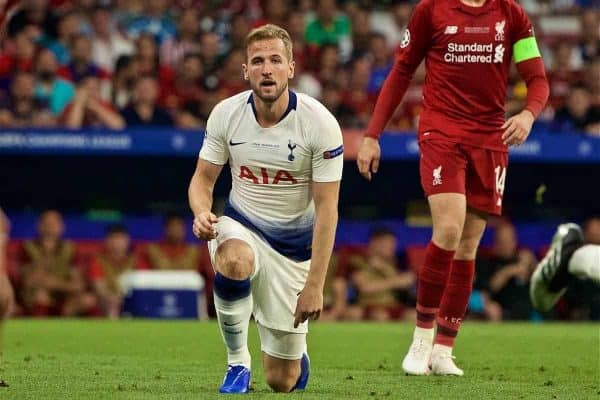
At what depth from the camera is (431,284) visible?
777cm

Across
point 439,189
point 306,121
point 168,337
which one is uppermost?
point 306,121

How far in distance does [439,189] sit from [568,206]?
9285 millimetres

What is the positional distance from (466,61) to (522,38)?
372mm

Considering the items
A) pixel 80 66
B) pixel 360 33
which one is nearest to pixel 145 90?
pixel 80 66

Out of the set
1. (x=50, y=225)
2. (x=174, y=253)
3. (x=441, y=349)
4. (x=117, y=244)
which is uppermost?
(x=441, y=349)

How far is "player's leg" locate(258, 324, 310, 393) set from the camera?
657 cm

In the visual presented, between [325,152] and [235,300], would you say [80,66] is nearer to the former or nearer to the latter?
[325,152]

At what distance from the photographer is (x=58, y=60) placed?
1513 centimetres

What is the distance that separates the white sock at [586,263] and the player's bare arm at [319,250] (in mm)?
2817

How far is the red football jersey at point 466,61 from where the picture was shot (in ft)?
25.7

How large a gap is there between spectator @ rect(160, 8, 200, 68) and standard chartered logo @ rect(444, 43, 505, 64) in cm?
789

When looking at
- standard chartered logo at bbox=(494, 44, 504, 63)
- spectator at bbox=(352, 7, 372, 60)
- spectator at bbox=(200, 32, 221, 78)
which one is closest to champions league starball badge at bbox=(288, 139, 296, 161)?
standard chartered logo at bbox=(494, 44, 504, 63)

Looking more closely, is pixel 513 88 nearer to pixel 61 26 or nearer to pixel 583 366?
pixel 61 26

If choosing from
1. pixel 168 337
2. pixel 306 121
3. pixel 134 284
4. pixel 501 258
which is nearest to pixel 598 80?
pixel 501 258
